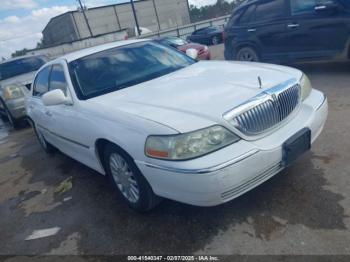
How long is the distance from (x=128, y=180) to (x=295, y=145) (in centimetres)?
147

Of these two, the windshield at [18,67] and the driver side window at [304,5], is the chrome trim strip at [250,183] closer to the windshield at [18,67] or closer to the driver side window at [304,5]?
the driver side window at [304,5]

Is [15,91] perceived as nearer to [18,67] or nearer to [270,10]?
[18,67]

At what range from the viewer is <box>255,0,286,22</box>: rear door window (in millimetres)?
6766

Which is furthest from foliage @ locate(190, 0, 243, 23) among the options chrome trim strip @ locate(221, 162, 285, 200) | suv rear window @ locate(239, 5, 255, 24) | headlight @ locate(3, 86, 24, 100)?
chrome trim strip @ locate(221, 162, 285, 200)

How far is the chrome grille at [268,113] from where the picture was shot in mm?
2580

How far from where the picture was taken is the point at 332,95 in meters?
5.43

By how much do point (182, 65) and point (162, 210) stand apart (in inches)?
69.8

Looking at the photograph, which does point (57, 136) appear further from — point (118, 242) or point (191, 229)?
point (191, 229)

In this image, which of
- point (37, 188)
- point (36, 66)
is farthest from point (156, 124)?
point (36, 66)

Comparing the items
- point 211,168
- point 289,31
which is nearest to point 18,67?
point 289,31

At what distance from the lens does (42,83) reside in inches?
194

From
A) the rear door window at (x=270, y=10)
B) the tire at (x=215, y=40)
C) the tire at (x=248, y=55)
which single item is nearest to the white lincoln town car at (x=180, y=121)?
the rear door window at (x=270, y=10)

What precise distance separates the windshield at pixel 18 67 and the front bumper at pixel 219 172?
7.87 meters

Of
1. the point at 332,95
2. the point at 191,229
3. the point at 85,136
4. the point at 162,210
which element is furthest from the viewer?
the point at 332,95
